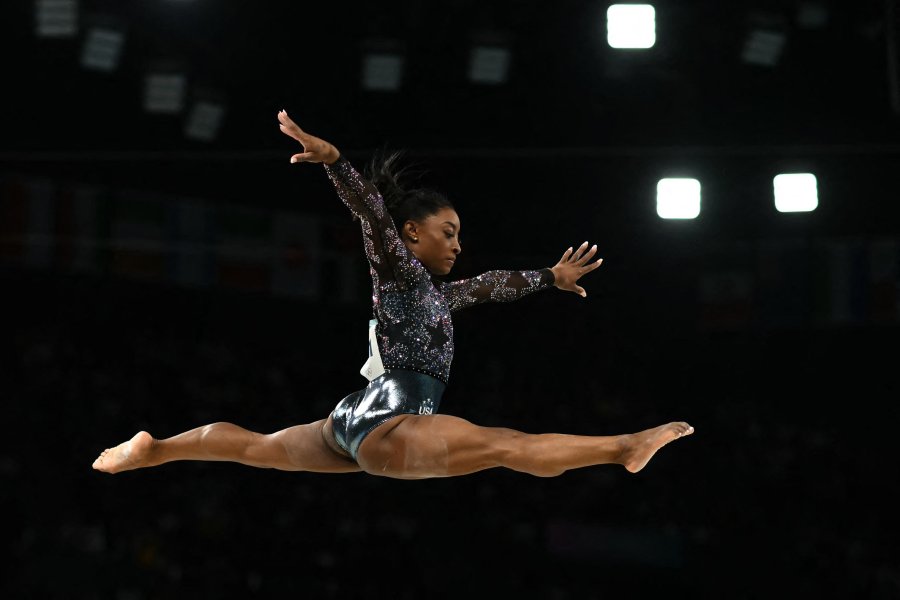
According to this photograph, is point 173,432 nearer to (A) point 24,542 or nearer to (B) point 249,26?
(A) point 24,542

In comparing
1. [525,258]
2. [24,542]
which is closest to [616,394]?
[525,258]

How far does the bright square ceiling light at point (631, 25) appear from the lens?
18.1ft

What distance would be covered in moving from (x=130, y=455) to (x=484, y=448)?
1.11m

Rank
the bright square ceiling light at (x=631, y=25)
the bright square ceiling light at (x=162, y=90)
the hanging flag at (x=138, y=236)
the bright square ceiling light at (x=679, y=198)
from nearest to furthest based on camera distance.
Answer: the bright square ceiling light at (x=631, y=25) < the bright square ceiling light at (x=679, y=198) < the bright square ceiling light at (x=162, y=90) < the hanging flag at (x=138, y=236)

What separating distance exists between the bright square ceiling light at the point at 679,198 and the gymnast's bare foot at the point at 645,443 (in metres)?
2.86

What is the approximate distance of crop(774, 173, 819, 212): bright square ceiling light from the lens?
577 cm

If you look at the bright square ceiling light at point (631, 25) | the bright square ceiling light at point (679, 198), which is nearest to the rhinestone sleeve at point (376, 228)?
the bright square ceiling light at point (631, 25)

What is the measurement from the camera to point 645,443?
9.89 ft

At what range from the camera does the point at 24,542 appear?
6426mm

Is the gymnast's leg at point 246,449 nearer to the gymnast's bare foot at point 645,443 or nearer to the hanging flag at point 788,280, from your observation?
the gymnast's bare foot at point 645,443

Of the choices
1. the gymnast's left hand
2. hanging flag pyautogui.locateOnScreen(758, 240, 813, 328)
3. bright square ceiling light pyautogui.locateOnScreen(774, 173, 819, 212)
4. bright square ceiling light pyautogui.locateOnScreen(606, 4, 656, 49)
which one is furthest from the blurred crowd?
the gymnast's left hand

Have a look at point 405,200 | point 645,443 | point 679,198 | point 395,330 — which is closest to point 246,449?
point 395,330

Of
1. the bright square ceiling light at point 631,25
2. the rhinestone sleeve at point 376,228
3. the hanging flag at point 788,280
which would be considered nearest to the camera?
the rhinestone sleeve at point 376,228

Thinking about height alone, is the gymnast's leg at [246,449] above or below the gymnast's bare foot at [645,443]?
below
